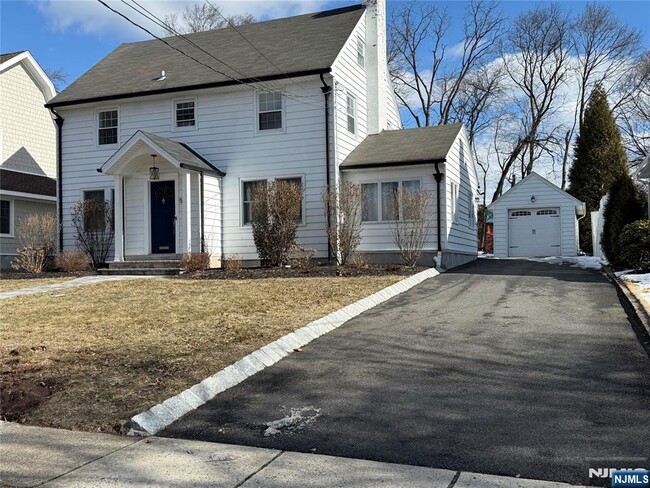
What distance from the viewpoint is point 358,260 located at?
607 inches

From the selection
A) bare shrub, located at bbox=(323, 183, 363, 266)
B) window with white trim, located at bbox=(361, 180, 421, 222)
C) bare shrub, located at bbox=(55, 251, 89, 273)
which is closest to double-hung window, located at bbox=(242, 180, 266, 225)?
bare shrub, located at bbox=(323, 183, 363, 266)

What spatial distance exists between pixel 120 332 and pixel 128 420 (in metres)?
3.06

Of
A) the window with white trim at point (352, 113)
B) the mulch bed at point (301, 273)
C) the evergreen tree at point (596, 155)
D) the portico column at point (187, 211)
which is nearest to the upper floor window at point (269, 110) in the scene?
the window with white trim at point (352, 113)

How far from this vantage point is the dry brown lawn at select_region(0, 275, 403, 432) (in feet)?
16.6

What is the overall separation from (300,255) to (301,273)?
203 cm

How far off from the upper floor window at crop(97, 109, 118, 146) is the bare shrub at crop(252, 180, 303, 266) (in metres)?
6.37

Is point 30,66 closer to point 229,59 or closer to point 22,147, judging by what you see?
point 22,147

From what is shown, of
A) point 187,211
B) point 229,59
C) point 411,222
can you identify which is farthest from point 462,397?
point 229,59

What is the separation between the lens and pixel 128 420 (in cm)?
461

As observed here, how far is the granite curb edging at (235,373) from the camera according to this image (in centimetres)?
459

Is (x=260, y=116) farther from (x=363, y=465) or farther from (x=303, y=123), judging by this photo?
(x=363, y=465)

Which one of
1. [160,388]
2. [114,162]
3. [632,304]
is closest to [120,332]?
[160,388]

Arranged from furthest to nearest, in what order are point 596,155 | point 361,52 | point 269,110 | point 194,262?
point 596,155 → point 361,52 → point 269,110 → point 194,262

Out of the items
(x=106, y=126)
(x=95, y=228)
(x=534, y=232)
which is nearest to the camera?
(x=95, y=228)
